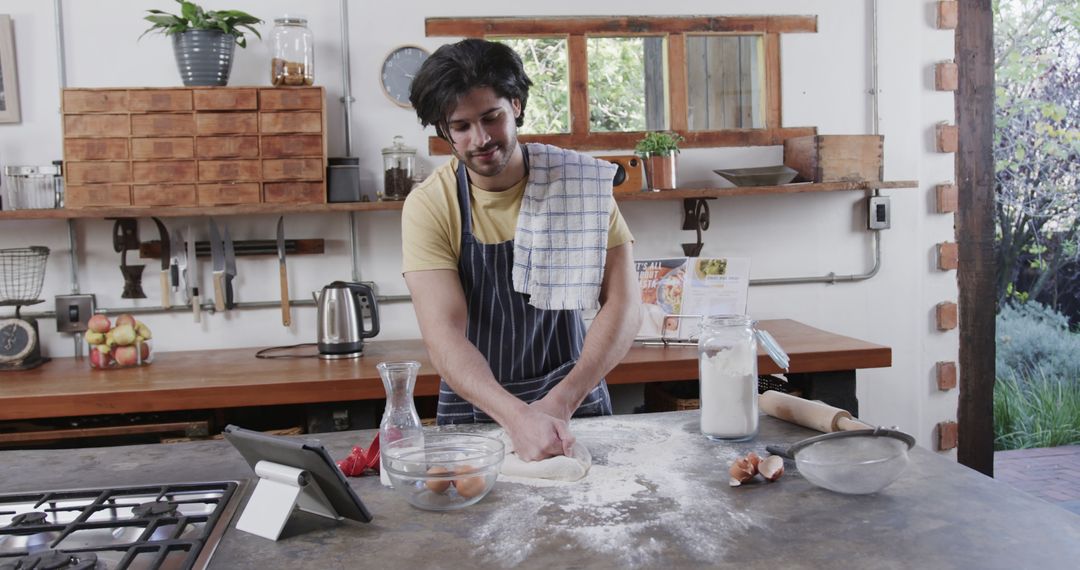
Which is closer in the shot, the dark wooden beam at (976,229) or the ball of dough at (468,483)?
the ball of dough at (468,483)

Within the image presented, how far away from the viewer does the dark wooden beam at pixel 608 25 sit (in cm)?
360

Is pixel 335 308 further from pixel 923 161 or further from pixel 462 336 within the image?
pixel 923 161

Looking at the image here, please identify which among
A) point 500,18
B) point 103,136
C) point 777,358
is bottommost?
point 777,358

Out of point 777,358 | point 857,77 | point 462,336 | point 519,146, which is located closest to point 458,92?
point 519,146

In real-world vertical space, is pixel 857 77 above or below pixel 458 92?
above

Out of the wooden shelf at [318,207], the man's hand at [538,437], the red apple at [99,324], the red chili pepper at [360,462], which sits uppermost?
the wooden shelf at [318,207]

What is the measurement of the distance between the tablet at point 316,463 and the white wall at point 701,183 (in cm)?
227

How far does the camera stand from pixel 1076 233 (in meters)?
5.00

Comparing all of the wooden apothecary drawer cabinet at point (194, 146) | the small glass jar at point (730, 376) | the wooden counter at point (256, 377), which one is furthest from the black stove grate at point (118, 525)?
the wooden apothecary drawer cabinet at point (194, 146)

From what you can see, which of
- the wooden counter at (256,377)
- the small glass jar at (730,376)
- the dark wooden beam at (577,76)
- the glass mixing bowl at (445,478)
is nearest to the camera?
the glass mixing bowl at (445,478)

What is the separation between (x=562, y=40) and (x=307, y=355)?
1.61 m

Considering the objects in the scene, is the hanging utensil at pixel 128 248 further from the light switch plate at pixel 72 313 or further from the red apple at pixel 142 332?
the red apple at pixel 142 332

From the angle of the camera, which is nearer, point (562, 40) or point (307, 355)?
point (307, 355)

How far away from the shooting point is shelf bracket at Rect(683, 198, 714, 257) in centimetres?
372
